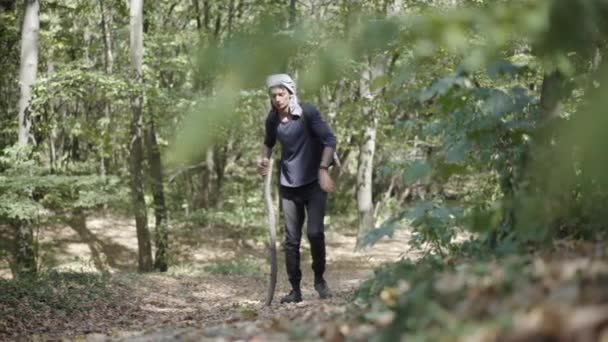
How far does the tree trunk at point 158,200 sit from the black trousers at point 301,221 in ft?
28.6

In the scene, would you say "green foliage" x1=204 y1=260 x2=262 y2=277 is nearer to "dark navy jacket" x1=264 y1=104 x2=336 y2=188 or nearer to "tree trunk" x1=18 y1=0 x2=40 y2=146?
"tree trunk" x1=18 y1=0 x2=40 y2=146

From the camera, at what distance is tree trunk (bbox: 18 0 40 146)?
36.9ft

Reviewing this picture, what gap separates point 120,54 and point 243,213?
6.65m

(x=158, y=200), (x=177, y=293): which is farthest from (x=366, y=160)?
(x=177, y=293)

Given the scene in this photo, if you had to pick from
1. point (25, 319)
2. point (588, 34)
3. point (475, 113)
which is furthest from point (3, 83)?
point (588, 34)

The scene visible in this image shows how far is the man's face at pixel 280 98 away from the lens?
5.59 m

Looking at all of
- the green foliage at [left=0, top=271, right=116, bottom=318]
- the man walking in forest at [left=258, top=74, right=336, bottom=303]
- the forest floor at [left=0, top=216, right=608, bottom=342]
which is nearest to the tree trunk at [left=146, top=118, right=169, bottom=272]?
the forest floor at [left=0, top=216, right=608, bottom=342]

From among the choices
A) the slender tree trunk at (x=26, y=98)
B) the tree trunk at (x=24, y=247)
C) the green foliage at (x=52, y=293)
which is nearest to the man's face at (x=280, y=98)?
the green foliage at (x=52, y=293)

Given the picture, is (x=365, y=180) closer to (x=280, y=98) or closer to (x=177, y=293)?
(x=177, y=293)

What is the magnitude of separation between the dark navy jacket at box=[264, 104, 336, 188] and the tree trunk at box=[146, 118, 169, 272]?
8.90 m

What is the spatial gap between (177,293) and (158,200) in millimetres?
5135

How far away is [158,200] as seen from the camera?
1483 centimetres

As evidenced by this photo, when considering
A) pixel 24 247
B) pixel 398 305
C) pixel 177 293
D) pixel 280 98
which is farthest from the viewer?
pixel 24 247

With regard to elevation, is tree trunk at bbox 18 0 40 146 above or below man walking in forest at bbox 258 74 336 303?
above
